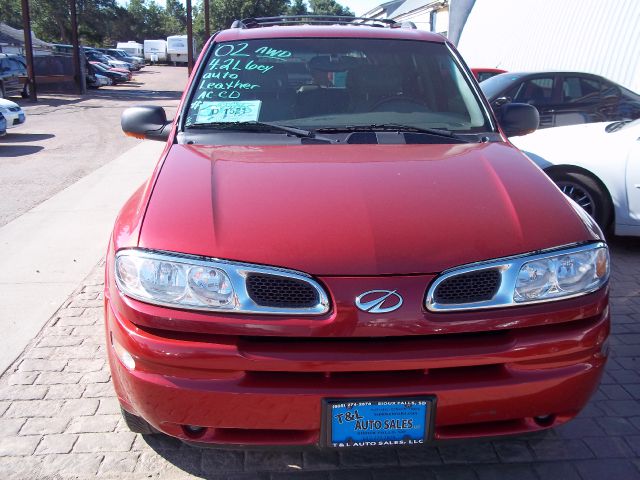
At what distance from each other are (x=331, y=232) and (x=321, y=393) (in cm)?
59

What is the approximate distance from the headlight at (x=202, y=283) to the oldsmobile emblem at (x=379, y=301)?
0.41ft

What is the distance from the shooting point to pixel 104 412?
3.32 meters

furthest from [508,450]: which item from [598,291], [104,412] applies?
[104,412]

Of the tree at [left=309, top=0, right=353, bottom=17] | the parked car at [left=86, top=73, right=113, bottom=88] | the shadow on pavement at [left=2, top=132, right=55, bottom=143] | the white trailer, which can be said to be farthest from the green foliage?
the shadow on pavement at [left=2, top=132, right=55, bottom=143]

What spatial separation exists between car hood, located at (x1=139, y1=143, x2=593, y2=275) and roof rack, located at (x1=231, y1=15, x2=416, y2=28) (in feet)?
5.74

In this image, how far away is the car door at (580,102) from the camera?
986cm

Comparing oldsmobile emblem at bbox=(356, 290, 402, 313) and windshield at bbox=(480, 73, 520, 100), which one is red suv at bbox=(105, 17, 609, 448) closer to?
oldsmobile emblem at bbox=(356, 290, 402, 313)

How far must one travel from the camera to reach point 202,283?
232cm

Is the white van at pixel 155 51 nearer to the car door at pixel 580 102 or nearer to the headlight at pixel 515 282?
the car door at pixel 580 102

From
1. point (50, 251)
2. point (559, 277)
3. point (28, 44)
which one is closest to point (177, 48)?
point (28, 44)

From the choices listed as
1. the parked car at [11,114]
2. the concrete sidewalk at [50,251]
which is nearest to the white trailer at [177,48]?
the parked car at [11,114]

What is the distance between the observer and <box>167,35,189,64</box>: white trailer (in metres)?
64.6

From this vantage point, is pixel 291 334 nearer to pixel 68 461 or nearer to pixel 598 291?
pixel 598 291

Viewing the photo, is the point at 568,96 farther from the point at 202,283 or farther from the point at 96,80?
the point at 96,80
